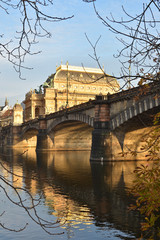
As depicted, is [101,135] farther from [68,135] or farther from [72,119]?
[68,135]

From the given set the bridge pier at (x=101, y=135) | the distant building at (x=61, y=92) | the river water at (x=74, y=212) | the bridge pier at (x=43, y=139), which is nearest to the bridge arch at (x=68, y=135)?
the bridge pier at (x=43, y=139)

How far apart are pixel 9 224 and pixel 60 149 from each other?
174 ft

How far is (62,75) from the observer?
111312 mm

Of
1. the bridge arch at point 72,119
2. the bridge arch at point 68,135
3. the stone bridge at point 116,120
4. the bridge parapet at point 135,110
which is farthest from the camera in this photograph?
the bridge arch at point 68,135

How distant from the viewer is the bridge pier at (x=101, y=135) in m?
37.3

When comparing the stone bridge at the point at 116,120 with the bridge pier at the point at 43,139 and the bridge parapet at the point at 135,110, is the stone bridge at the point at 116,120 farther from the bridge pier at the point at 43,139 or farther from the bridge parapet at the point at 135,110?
the bridge pier at the point at 43,139

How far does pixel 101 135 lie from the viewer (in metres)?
37.7

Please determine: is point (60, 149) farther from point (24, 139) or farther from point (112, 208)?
point (112, 208)

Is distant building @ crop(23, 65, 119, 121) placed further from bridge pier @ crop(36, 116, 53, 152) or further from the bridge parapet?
the bridge parapet

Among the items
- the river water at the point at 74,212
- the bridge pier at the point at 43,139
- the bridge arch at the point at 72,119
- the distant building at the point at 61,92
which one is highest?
the distant building at the point at 61,92

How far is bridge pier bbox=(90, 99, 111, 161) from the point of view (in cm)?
3728

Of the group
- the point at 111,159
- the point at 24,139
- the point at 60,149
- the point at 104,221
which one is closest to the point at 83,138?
the point at 60,149

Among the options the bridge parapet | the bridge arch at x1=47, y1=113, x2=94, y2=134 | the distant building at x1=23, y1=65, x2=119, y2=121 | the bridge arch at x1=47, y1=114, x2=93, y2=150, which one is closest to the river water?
the bridge parapet

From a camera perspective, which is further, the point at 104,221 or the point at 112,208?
the point at 112,208
